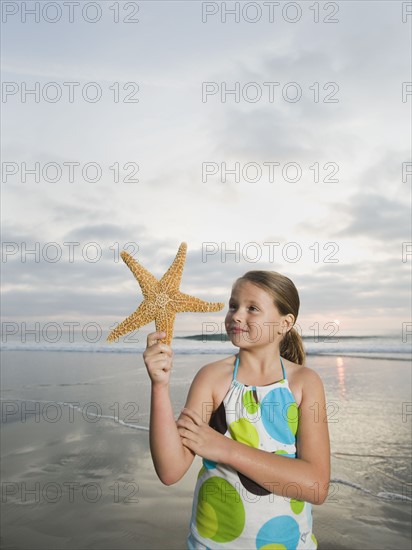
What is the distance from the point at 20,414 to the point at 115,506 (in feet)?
15.6

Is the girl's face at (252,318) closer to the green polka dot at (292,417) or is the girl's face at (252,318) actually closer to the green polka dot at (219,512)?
the green polka dot at (292,417)

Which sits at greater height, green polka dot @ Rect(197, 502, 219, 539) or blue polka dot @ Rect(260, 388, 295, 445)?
blue polka dot @ Rect(260, 388, 295, 445)

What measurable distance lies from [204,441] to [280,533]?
52 cm

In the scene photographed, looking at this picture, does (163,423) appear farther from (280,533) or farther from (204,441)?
(280,533)

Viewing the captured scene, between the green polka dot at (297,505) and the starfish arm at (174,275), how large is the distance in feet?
3.40

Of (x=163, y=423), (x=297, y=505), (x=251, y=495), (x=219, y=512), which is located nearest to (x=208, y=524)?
(x=219, y=512)

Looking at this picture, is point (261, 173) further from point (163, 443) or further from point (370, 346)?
point (370, 346)

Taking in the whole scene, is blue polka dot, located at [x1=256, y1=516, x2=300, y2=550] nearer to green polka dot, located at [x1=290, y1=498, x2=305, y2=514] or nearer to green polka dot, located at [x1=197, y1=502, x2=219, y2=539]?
green polka dot, located at [x1=290, y1=498, x2=305, y2=514]

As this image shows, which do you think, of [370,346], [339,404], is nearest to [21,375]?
[339,404]

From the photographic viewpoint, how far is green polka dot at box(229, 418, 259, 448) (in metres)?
2.14

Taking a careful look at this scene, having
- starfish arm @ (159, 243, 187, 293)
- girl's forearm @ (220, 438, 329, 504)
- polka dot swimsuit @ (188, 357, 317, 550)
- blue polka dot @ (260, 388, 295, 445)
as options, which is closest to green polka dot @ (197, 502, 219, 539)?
polka dot swimsuit @ (188, 357, 317, 550)

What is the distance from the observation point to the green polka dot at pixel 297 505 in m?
2.14

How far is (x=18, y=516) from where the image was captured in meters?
5.31

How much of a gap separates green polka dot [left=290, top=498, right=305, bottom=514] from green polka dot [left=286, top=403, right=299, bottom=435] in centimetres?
27
